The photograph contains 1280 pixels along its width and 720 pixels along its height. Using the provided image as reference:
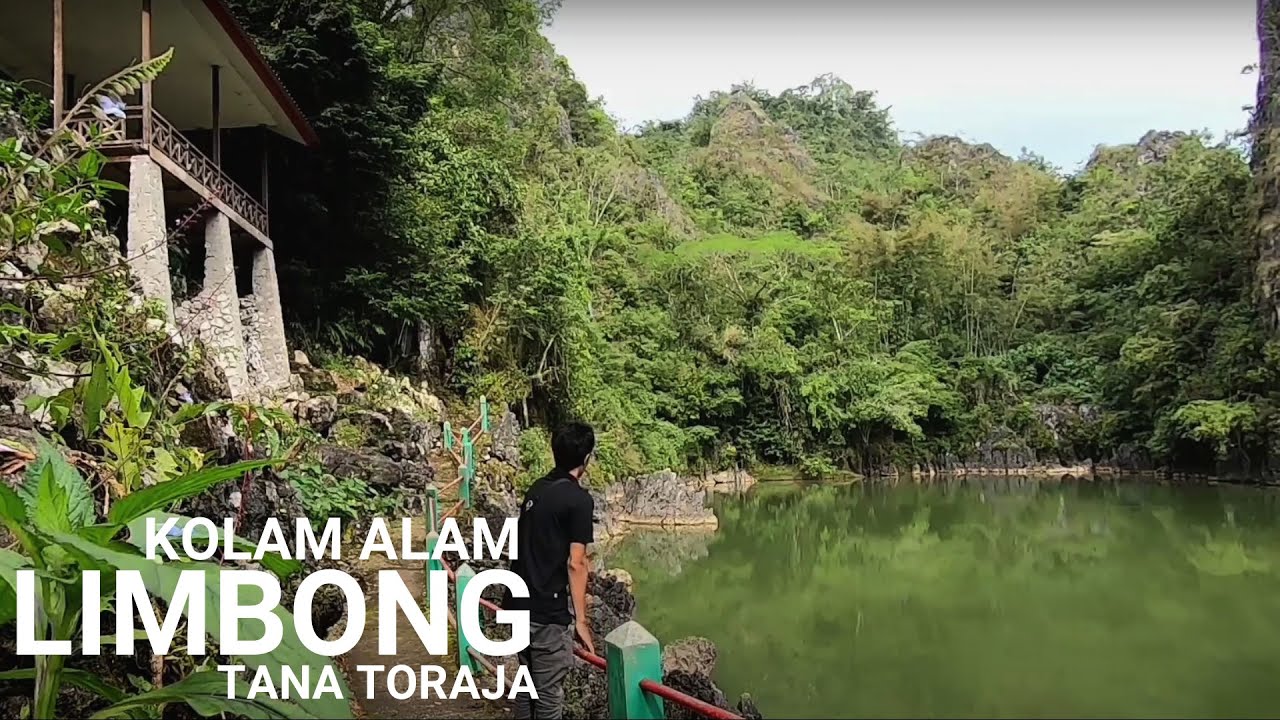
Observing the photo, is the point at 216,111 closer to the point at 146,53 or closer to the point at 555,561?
the point at 146,53

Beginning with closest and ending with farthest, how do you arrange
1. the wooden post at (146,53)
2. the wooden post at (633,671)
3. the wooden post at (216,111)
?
1. the wooden post at (633,671)
2. the wooden post at (146,53)
3. the wooden post at (216,111)

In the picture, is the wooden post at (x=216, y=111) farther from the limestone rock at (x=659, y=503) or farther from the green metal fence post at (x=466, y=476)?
the limestone rock at (x=659, y=503)

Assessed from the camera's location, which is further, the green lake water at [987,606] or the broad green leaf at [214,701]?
the green lake water at [987,606]

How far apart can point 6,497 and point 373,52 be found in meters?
10.7

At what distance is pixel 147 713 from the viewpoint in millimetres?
2088

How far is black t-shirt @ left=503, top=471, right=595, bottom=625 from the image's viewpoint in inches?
101

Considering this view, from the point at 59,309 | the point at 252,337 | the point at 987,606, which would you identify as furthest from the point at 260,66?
the point at 987,606

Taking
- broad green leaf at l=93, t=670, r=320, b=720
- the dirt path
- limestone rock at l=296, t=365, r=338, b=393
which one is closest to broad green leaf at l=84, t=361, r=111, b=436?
broad green leaf at l=93, t=670, r=320, b=720

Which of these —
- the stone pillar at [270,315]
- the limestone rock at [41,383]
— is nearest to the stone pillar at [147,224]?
the stone pillar at [270,315]

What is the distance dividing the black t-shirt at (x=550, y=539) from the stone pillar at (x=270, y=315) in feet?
27.4

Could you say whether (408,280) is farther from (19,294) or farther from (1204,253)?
(1204,253)

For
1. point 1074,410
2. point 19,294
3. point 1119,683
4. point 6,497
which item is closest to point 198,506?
point 19,294

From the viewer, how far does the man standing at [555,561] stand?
2.55 m

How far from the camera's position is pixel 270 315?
A: 1031cm
